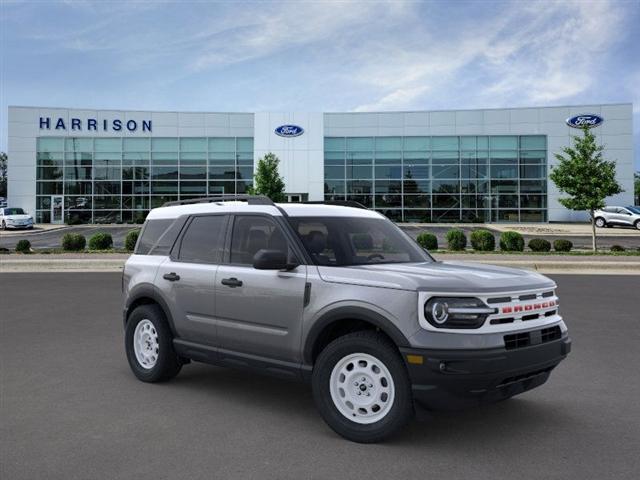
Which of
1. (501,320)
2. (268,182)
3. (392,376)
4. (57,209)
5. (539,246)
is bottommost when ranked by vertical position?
(392,376)

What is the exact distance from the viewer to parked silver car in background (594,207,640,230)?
1660 inches

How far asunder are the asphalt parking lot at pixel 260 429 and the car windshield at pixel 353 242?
54.0 inches

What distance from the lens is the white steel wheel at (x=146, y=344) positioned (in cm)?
629

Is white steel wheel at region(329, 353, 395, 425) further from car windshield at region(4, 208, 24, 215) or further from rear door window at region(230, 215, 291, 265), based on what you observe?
car windshield at region(4, 208, 24, 215)

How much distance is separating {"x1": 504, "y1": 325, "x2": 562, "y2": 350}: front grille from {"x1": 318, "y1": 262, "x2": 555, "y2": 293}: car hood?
33 cm

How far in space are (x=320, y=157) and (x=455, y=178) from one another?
11221mm

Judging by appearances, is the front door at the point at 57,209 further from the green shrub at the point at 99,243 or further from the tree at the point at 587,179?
the tree at the point at 587,179

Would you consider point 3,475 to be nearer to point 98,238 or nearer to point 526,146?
point 98,238

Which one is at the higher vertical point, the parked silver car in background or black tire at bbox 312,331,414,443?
the parked silver car in background

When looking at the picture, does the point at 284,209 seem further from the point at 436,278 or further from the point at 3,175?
the point at 3,175

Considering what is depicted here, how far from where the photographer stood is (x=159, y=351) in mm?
6180

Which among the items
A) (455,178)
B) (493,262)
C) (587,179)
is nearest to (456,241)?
(493,262)

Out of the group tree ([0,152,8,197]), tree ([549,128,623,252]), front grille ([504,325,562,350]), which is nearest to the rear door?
front grille ([504,325,562,350])

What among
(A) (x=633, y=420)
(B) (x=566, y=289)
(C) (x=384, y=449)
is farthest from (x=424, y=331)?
(B) (x=566, y=289)
